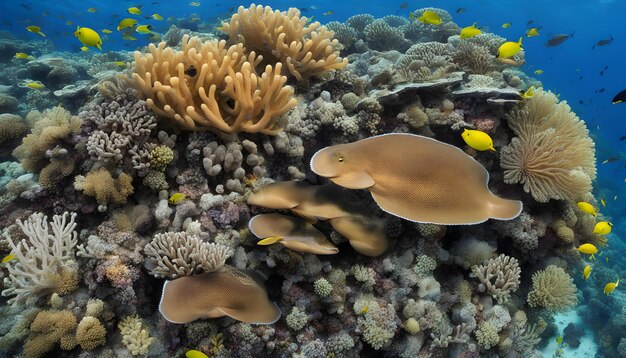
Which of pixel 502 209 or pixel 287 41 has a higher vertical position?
pixel 287 41

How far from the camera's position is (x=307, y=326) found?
3492mm

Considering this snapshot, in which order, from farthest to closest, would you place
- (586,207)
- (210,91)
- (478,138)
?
1. (586,207)
2. (478,138)
3. (210,91)

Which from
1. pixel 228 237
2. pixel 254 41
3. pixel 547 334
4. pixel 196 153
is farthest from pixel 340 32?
pixel 547 334

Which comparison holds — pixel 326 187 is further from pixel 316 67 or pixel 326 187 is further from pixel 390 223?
pixel 316 67

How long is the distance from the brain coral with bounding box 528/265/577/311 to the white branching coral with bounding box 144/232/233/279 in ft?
12.5

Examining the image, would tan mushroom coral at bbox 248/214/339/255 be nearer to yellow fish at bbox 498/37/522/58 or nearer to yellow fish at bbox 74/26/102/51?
yellow fish at bbox 498/37/522/58

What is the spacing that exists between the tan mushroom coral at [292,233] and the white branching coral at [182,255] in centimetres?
41

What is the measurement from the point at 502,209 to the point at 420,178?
2.68ft

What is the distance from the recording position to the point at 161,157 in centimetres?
351

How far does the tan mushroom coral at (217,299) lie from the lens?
9.72 feet

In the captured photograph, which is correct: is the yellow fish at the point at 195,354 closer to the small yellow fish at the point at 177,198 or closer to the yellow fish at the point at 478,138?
the small yellow fish at the point at 177,198

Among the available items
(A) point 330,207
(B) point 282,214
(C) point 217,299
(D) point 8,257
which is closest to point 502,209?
(A) point 330,207

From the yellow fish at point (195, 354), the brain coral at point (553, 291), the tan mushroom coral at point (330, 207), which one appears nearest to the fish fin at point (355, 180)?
the tan mushroom coral at point (330, 207)

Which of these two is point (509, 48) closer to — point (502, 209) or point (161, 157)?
point (502, 209)
